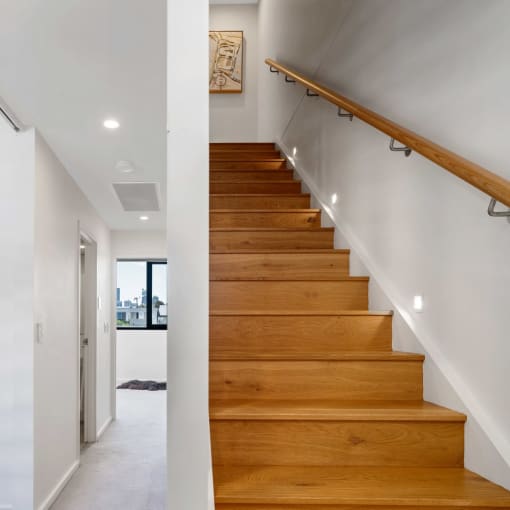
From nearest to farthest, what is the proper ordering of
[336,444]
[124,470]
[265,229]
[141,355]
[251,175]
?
[336,444], [265,229], [251,175], [124,470], [141,355]

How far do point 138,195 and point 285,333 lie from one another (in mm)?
2983

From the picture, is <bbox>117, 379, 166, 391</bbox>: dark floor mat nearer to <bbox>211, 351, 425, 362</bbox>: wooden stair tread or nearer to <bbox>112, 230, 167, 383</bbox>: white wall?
<bbox>112, 230, 167, 383</bbox>: white wall

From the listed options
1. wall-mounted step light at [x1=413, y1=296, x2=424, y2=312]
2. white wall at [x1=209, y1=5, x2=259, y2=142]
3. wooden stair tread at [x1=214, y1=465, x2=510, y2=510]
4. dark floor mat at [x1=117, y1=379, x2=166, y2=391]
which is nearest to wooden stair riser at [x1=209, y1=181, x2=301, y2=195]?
wall-mounted step light at [x1=413, y1=296, x2=424, y2=312]

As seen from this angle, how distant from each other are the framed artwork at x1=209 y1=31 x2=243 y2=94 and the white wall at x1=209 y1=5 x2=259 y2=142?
0.07 metres

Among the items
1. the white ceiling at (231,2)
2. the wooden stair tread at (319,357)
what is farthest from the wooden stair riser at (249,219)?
the white ceiling at (231,2)

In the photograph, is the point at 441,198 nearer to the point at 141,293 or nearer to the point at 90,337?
the point at 90,337

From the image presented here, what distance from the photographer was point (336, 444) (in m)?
1.70

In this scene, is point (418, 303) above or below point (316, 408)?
above

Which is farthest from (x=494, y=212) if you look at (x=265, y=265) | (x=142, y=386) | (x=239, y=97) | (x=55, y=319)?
(x=142, y=386)

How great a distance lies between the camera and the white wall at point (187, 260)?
128 centimetres

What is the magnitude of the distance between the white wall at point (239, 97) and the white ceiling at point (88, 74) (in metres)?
3.00

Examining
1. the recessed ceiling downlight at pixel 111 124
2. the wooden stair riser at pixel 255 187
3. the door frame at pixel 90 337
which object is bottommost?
the door frame at pixel 90 337

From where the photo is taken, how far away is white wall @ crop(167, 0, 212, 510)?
4.21 ft

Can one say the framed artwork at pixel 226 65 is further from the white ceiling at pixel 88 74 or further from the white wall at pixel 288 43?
the white ceiling at pixel 88 74
